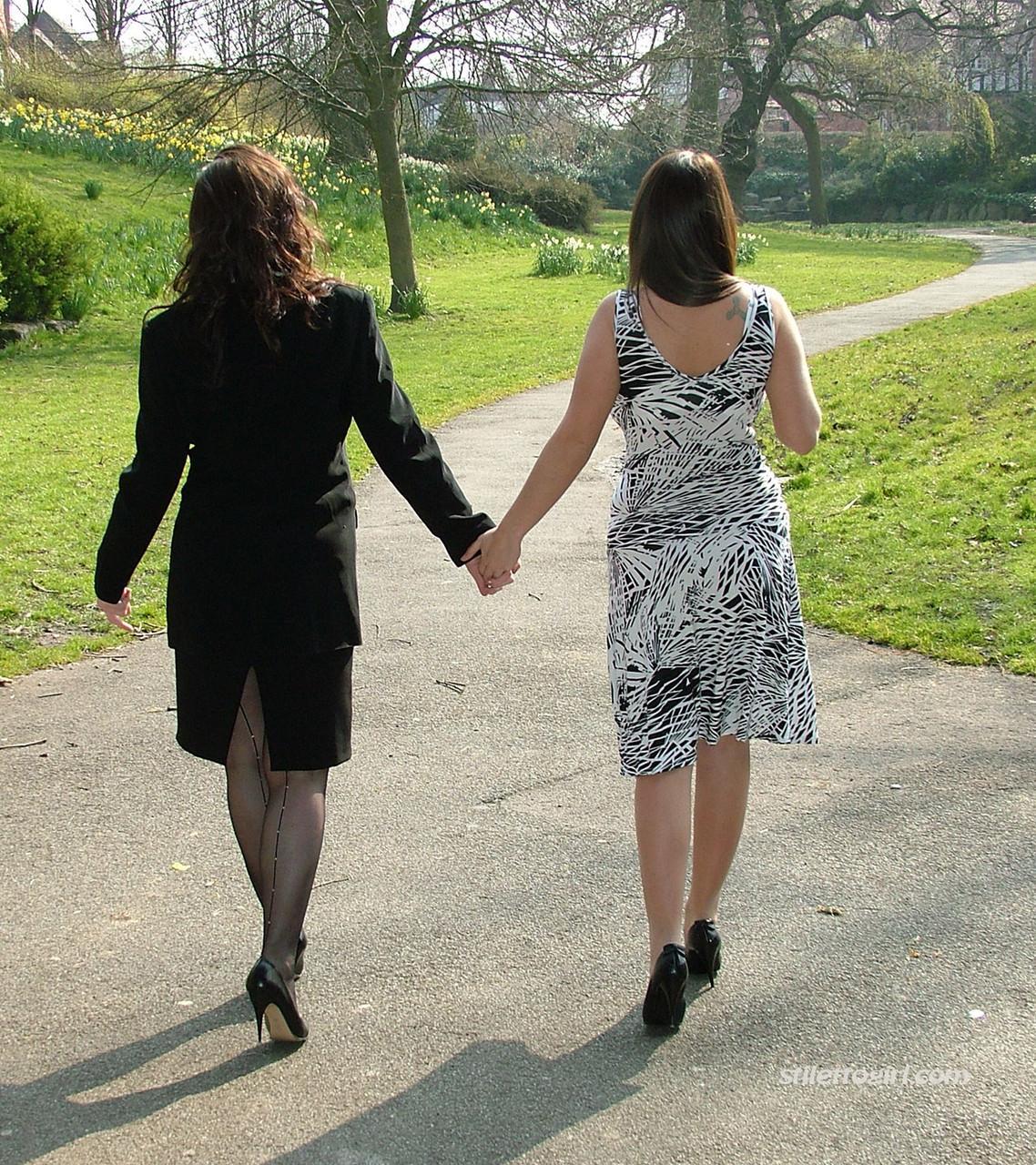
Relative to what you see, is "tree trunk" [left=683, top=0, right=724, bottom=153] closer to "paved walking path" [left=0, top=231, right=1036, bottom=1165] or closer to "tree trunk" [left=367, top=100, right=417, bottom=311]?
"tree trunk" [left=367, top=100, right=417, bottom=311]

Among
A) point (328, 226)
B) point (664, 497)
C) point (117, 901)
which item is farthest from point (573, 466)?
point (328, 226)

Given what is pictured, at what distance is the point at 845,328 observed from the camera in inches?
648

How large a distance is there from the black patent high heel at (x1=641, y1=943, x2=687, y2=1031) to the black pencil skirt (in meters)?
0.85

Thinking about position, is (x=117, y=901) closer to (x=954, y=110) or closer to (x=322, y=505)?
(x=322, y=505)

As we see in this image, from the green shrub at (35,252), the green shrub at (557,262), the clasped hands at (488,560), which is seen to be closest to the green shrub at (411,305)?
the green shrub at (35,252)

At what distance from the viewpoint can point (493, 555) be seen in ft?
11.0

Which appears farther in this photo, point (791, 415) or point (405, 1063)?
point (791, 415)

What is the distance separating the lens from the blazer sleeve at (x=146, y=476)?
2.99 meters

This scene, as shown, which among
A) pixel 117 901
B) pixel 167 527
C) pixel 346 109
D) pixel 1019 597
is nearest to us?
pixel 117 901

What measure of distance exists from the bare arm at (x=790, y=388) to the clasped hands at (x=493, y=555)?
0.69m

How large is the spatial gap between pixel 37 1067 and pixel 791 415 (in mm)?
2176

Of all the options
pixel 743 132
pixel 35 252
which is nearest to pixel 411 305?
pixel 35 252

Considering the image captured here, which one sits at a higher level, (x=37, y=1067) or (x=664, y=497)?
(x=664, y=497)

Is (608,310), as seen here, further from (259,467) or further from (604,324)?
(259,467)
